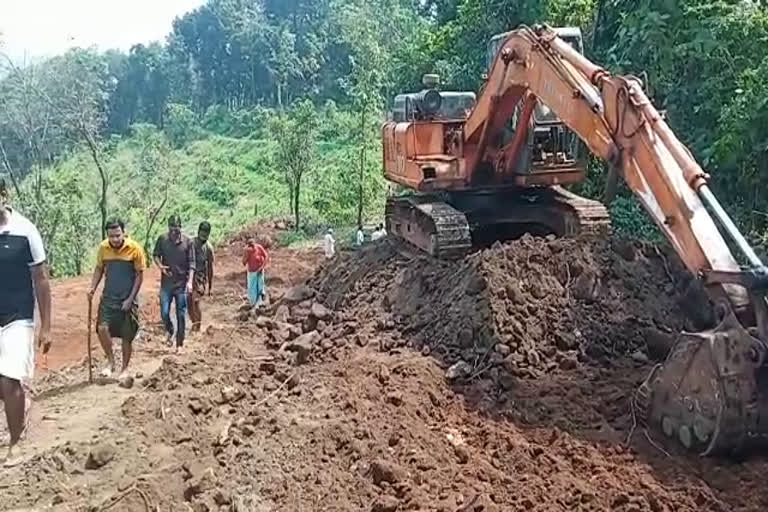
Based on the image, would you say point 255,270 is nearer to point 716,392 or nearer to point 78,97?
point 716,392

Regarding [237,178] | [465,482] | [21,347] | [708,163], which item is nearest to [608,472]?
[465,482]

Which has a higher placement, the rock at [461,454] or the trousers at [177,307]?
the rock at [461,454]

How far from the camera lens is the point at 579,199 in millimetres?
10062

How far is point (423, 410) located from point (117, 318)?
386 cm

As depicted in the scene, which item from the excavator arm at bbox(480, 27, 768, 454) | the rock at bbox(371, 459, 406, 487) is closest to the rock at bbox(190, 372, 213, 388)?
the rock at bbox(371, 459, 406, 487)

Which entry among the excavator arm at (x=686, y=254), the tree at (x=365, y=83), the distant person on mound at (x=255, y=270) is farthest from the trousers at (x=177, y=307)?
the tree at (x=365, y=83)

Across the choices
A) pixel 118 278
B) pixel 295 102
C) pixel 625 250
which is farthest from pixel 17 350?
pixel 295 102

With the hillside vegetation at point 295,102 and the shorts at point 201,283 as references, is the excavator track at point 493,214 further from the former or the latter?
the shorts at point 201,283

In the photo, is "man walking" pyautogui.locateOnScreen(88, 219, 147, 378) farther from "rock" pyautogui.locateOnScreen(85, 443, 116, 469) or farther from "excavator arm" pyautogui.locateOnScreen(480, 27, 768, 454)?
"excavator arm" pyautogui.locateOnScreen(480, 27, 768, 454)

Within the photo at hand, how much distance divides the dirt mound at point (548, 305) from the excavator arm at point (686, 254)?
1.35 metres

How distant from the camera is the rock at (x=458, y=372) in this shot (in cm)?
729

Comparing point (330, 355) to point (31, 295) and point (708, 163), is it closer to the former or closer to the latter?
point (31, 295)

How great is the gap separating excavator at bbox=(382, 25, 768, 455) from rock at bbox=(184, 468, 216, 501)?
2846mm

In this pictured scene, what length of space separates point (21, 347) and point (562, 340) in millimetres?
4145
